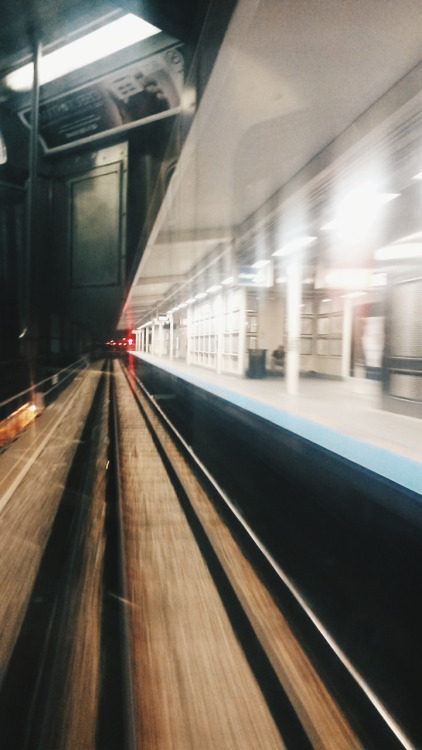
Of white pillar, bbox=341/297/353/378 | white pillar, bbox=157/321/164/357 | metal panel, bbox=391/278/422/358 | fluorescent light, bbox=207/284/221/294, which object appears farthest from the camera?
white pillar, bbox=157/321/164/357

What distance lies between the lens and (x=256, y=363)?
11852mm

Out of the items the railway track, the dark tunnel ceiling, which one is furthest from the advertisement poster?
the railway track

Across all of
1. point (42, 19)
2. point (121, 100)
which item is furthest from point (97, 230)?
point (121, 100)

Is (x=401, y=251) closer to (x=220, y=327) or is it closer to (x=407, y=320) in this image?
(x=407, y=320)

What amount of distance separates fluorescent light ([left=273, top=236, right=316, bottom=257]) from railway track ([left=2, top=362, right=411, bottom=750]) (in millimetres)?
5412

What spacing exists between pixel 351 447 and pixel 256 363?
7.13 metres

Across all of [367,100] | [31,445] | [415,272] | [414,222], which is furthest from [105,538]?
[414,222]

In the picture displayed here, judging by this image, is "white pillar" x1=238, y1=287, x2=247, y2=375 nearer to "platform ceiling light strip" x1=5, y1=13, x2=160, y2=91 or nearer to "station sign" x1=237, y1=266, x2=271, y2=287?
"station sign" x1=237, y1=266, x2=271, y2=287

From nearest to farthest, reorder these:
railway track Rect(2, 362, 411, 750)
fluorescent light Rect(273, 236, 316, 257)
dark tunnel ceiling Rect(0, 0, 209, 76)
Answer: railway track Rect(2, 362, 411, 750) → dark tunnel ceiling Rect(0, 0, 209, 76) → fluorescent light Rect(273, 236, 316, 257)

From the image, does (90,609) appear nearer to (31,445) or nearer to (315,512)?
(315,512)

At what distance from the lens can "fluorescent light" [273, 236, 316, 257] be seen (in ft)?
26.6

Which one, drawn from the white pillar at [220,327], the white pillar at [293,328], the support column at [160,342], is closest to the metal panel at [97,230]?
the white pillar at [293,328]

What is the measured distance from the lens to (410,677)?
2168mm

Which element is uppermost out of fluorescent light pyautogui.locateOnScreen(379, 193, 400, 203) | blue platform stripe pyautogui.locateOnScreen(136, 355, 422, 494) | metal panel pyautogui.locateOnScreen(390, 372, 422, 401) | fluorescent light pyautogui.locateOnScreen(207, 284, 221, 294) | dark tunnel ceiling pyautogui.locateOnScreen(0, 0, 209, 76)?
dark tunnel ceiling pyautogui.locateOnScreen(0, 0, 209, 76)
